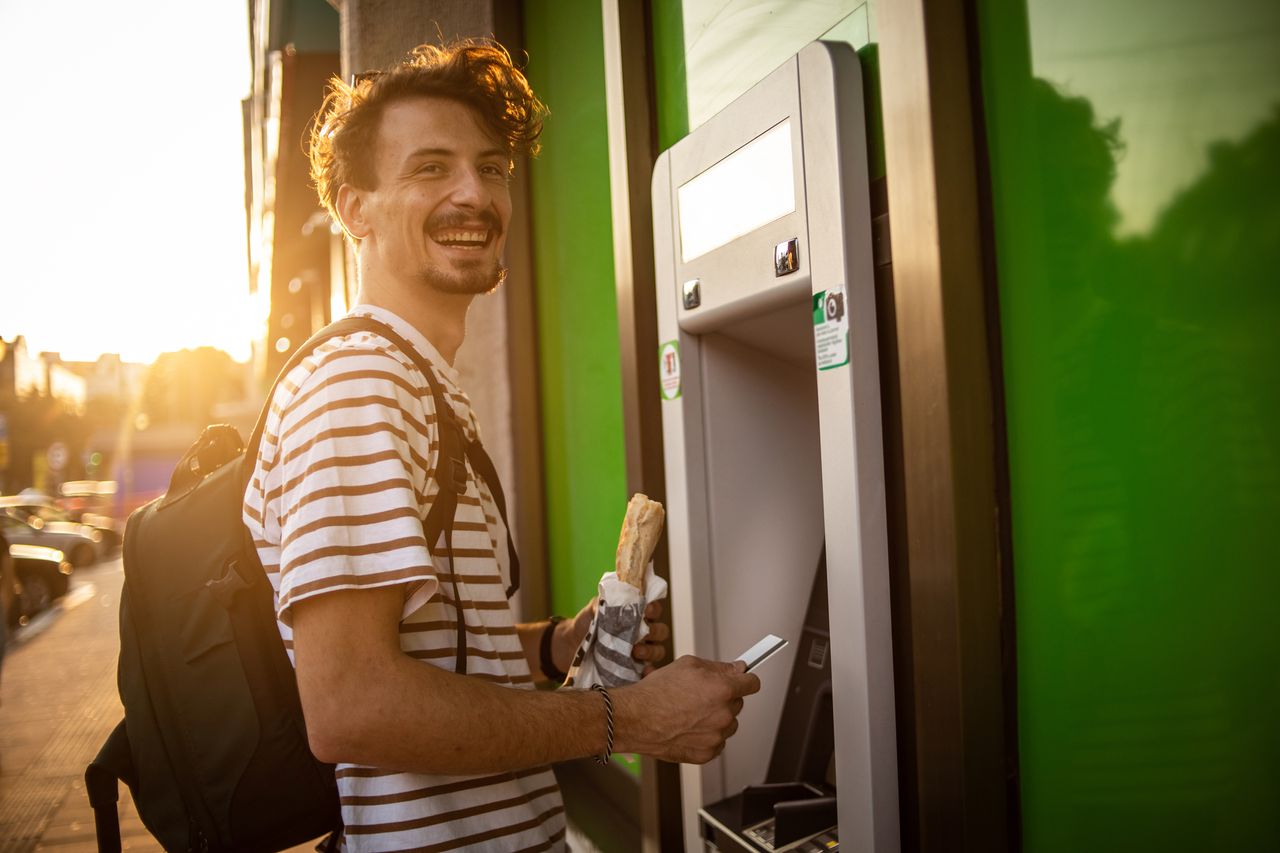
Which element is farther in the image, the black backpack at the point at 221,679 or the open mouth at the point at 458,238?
the open mouth at the point at 458,238

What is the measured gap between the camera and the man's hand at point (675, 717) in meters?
1.18

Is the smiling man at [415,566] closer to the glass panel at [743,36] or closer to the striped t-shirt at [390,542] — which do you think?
the striped t-shirt at [390,542]

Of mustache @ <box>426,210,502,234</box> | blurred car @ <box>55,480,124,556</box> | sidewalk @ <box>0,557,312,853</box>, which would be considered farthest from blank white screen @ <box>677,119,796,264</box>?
blurred car @ <box>55,480,124,556</box>

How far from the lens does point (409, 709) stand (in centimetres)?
104

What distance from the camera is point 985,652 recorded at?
1.23 metres

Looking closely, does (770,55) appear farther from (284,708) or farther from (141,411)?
(141,411)

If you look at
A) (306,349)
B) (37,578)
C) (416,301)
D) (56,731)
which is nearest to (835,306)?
(416,301)

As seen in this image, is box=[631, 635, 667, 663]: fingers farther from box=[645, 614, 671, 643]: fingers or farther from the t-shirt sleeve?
the t-shirt sleeve

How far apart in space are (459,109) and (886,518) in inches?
43.3

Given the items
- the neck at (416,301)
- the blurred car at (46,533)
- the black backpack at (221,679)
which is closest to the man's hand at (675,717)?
the black backpack at (221,679)

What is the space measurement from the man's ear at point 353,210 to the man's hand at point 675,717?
3.24 feet

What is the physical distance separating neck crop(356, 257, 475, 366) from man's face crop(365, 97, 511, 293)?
0.02 metres

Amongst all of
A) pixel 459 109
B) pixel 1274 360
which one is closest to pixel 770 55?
pixel 459 109

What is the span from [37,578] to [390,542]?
41.3ft
